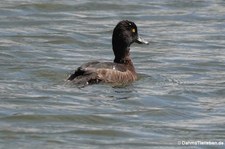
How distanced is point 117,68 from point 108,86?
0.56 meters

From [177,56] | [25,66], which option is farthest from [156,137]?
[177,56]

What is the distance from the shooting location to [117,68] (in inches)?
683

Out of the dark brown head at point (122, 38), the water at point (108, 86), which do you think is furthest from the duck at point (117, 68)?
the water at point (108, 86)

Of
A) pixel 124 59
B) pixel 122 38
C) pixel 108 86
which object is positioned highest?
pixel 122 38

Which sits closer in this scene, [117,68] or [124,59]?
[117,68]

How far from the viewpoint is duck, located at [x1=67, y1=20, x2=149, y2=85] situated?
16.8 meters

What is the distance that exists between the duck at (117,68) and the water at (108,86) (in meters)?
0.21

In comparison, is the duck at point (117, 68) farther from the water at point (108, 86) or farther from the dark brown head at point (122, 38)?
the water at point (108, 86)

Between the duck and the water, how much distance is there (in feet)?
0.70

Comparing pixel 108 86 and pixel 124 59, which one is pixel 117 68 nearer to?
pixel 108 86

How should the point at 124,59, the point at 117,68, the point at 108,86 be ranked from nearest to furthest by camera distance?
the point at 108,86 → the point at 117,68 → the point at 124,59

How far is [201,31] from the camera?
2320cm

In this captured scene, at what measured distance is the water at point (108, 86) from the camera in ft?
45.5

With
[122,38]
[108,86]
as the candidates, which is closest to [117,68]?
[108,86]
